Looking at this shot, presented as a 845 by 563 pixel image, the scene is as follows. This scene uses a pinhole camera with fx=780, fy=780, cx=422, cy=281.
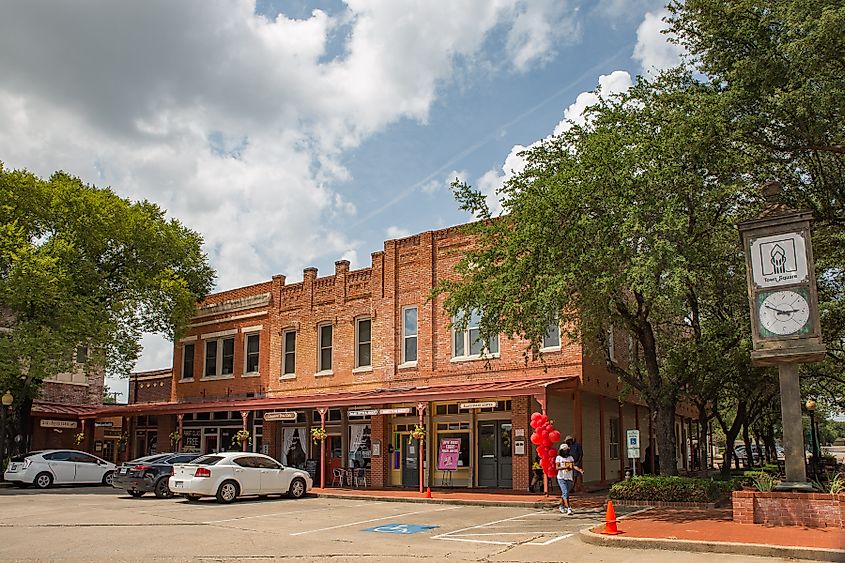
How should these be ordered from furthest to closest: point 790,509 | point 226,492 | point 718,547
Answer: point 226,492 < point 790,509 < point 718,547

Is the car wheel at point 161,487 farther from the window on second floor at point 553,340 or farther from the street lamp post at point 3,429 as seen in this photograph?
the window on second floor at point 553,340

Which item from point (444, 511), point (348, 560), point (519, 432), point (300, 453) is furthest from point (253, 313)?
point (348, 560)

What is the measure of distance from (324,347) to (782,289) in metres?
18.7

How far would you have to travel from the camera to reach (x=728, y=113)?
17812 mm

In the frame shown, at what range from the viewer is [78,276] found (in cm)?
2872

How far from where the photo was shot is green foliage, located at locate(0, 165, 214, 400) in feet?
87.6

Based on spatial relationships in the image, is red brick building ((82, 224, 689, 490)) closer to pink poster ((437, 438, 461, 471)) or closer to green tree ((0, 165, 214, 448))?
pink poster ((437, 438, 461, 471))

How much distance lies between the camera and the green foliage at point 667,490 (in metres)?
18.4

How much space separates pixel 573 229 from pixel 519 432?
774 centimetres

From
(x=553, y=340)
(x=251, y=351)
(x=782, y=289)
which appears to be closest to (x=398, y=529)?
(x=782, y=289)

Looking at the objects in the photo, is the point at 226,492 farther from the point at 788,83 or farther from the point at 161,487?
the point at 788,83

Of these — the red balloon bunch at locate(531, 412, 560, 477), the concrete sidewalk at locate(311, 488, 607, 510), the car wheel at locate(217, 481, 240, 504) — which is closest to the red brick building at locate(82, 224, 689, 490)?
the concrete sidewalk at locate(311, 488, 607, 510)

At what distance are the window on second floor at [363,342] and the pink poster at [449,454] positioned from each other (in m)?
4.74

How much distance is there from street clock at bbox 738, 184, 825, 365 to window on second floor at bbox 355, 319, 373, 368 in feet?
51.9
